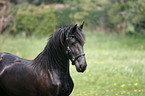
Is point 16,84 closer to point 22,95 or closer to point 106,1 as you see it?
point 22,95

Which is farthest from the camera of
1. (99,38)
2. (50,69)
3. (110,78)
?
(99,38)

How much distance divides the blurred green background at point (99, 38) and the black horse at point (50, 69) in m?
3.01

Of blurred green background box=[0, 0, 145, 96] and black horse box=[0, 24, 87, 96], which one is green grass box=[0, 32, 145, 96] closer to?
blurred green background box=[0, 0, 145, 96]

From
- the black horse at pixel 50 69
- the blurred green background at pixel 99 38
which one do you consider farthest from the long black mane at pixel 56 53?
the blurred green background at pixel 99 38

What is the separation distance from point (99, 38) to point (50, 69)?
534 inches

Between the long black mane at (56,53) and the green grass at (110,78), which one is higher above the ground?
the long black mane at (56,53)

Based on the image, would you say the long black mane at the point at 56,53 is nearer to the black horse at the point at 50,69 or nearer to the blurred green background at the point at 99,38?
the black horse at the point at 50,69

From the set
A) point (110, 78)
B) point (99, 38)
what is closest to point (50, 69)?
point (110, 78)

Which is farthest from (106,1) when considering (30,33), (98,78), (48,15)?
(98,78)

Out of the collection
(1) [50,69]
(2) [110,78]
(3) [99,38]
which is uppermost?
(3) [99,38]

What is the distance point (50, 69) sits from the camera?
133 inches

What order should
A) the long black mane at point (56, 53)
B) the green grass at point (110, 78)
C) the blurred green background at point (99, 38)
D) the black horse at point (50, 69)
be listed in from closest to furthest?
the black horse at point (50, 69) → the long black mane at point (56, 53) → the green grass at point (110, 78) → the blurred green background at point (99, 38)

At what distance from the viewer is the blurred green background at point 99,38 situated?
7.61 metres

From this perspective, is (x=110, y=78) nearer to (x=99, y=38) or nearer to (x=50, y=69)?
(x=50, y=69)
